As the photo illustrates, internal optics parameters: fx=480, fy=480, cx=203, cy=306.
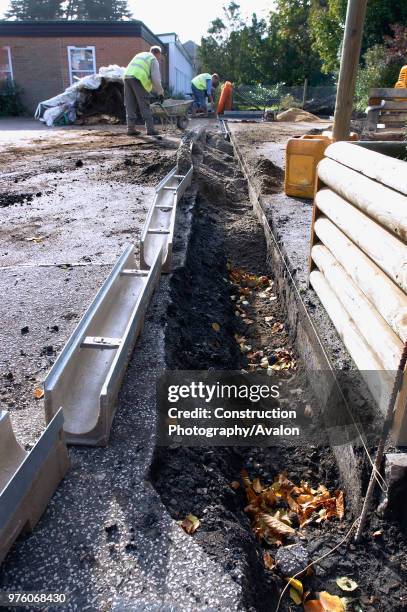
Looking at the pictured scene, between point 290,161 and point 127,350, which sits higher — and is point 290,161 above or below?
above

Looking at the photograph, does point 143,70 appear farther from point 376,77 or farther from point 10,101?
point 10,101

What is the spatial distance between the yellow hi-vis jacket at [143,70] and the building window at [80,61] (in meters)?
14.0

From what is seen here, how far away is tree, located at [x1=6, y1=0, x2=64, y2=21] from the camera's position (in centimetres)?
6088

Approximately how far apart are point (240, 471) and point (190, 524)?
0.92 m

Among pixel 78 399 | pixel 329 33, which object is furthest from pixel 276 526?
pixel 329 33

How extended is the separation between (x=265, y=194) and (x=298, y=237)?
2.00 m

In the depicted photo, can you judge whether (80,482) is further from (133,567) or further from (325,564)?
(325,564)

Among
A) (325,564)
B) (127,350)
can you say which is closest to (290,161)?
(127,350)

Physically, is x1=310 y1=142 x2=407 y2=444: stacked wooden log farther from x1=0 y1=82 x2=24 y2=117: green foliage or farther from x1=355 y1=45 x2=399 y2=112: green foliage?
x1=0 y1=82 x2=24 y2=117: green foliage

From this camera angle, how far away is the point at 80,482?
220 cm

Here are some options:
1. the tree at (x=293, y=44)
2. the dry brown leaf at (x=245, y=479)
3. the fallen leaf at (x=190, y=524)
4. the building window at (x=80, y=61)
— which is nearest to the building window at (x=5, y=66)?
the building window at (x=80, y=61)

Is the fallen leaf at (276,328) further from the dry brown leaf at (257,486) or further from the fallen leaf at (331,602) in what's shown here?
the fallen leaf at (331,602)

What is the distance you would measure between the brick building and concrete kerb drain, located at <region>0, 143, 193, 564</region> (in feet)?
80.0

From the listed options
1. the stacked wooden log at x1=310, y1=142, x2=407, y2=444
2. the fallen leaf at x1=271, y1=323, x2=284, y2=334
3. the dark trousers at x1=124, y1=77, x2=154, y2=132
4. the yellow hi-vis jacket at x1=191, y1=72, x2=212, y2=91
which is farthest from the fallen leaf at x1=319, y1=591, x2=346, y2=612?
the yellow hi-vis jacket at x1=191, y1=72, x2=212, y2=91
